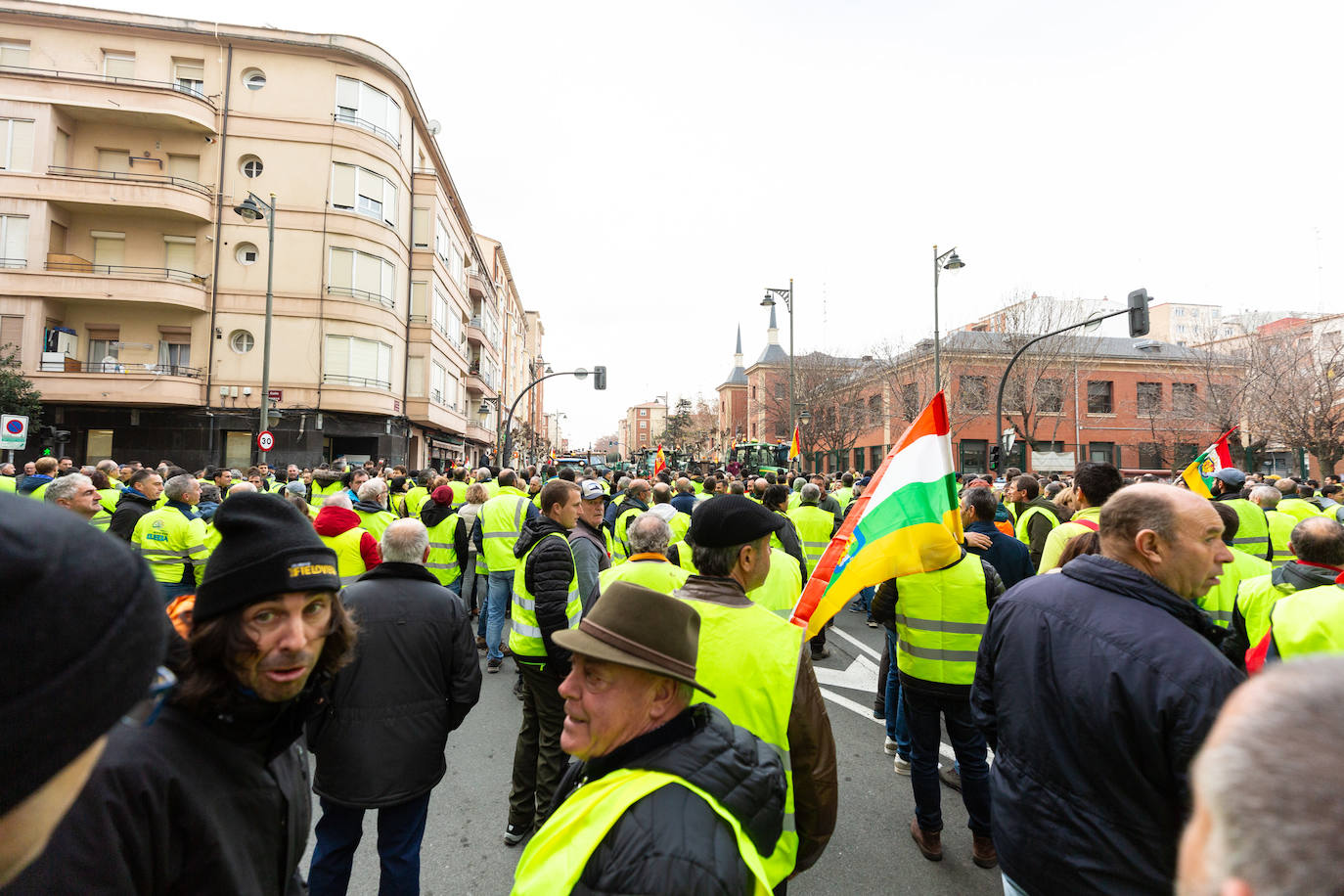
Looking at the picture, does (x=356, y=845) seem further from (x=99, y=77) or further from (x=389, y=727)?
(x=99, y=77)

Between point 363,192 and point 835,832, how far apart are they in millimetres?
28052

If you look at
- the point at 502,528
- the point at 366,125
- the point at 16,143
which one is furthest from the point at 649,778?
the point at 16,143

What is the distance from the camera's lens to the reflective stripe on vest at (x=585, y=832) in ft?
4.37

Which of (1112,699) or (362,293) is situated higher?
(362,293)

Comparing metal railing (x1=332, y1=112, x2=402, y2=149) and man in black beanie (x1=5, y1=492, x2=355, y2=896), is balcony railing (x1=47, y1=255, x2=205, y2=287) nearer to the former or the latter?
metal railing (x1=332, y1=112, x2=402, y2=149)

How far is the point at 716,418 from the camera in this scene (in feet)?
276

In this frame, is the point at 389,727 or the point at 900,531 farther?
the point at 900,531

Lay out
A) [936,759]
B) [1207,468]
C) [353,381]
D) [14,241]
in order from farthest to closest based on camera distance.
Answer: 1. [353,381]
2. [14,241]
3. [1207,468]
4. [936,759]

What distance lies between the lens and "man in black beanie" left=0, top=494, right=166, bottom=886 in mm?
633

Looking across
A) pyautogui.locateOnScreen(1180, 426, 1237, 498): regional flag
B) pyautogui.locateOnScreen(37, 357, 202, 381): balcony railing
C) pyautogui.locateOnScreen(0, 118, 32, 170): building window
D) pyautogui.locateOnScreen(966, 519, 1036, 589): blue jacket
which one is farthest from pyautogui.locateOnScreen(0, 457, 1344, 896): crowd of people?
pyautogui.locateOnScreen(0, 118, 32, 170): building window

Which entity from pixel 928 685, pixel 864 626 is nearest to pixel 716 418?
pixel 864 626

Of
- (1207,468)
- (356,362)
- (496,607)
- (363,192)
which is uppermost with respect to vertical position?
(363,192)

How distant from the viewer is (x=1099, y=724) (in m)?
2.02

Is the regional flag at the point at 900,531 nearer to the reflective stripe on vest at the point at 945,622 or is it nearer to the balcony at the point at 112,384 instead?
the reflective stripe on vest at the point at 945,622
